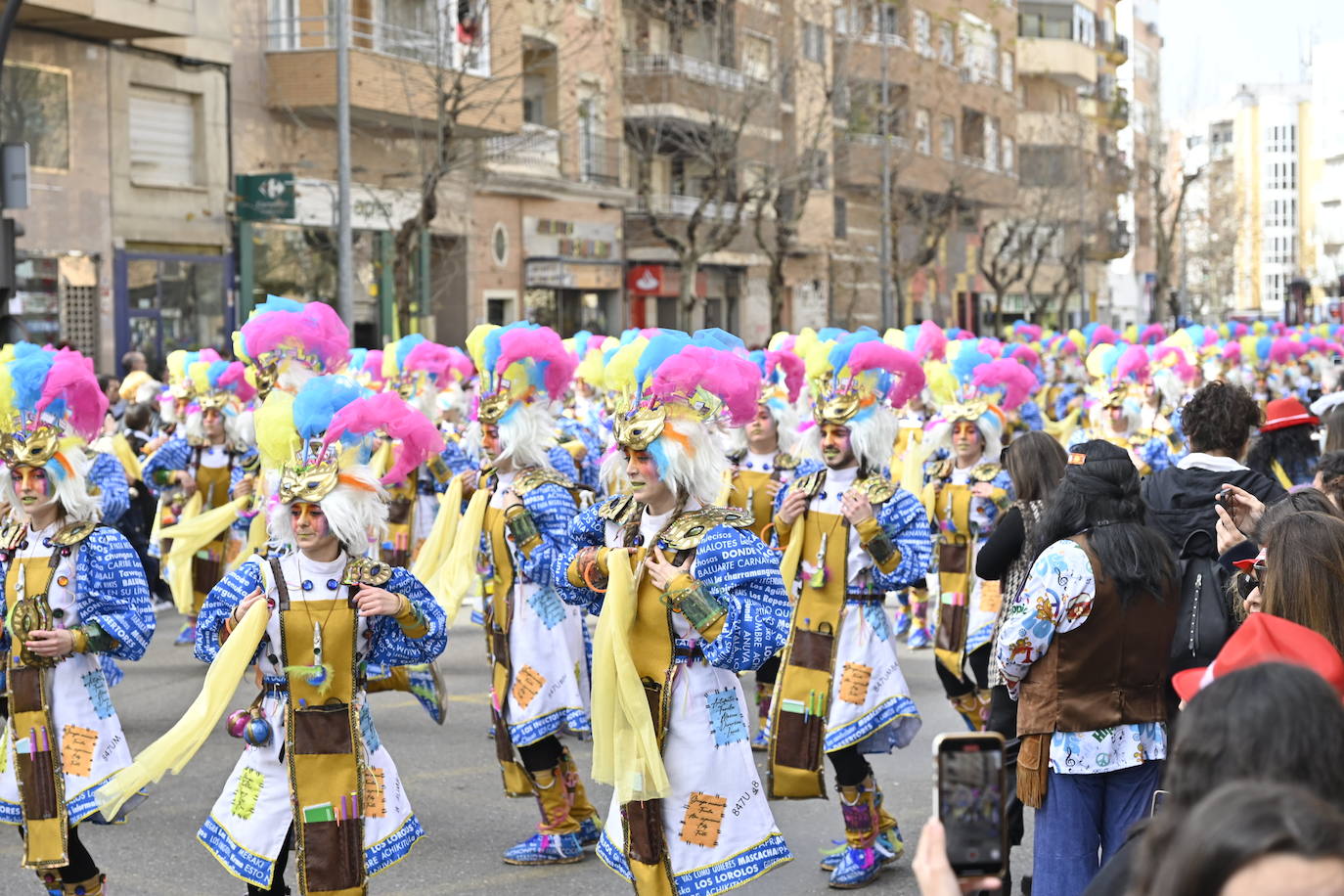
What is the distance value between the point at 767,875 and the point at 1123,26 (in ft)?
268

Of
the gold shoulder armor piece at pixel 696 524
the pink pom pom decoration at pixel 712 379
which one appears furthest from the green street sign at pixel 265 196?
the gold shoulder armor piece at pixel 696 524

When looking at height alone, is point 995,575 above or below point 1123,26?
below

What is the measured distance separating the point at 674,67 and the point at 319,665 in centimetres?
3082

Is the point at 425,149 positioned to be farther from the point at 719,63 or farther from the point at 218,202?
the point at 719,63

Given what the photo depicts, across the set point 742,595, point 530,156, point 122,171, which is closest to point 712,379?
point 742,595

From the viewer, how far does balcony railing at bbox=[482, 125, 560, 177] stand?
30281mm

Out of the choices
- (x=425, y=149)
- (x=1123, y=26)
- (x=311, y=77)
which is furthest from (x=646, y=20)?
(x=1123, y=26)

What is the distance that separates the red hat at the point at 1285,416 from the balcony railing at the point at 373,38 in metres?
17.5

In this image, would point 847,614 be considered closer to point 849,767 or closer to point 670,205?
point 849,767

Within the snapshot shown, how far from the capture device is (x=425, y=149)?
91.6 ft

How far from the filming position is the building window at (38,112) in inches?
825

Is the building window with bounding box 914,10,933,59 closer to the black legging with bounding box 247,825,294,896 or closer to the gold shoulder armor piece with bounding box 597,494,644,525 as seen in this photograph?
the gold shoulder armor piece with bounding box 597,494,644,525

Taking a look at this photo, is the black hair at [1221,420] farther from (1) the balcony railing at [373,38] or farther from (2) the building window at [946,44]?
(2) the building window at [946,44]

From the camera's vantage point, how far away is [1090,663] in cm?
496
